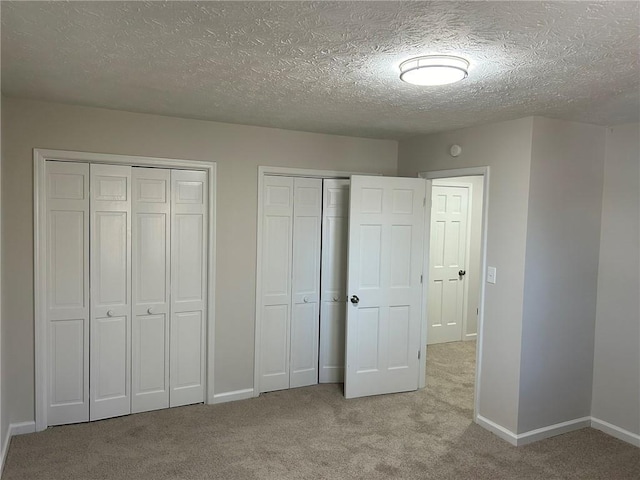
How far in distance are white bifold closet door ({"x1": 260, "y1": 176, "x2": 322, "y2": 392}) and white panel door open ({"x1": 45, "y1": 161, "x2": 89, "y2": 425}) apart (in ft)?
4.57

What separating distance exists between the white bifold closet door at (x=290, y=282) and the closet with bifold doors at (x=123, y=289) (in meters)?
0.57

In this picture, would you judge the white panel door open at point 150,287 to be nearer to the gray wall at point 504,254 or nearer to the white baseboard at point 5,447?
the white baseboard at point 5,447

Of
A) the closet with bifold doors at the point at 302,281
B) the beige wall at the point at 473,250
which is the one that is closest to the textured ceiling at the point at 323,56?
the closet with bifold doors at the point at 302,281

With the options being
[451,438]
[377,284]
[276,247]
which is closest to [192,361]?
[276,247]

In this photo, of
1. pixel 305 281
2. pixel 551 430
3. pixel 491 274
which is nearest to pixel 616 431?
pixel 551 430

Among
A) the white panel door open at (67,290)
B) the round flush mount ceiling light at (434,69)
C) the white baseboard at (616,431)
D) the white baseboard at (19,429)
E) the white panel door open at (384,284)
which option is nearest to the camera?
the round flush mount ceiling light at (434,69)

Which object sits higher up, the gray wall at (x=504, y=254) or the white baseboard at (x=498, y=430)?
the gray wall at (x=504, y=254)

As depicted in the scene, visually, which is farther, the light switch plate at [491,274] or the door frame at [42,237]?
the light switch plate at [491,274]

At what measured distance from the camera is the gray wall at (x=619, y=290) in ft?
11.3

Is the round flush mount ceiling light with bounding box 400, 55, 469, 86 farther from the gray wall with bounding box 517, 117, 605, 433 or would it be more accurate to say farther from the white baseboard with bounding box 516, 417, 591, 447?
the white baseboard with bounding box 516, 417, 591, 447

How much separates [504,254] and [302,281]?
176 centimetres

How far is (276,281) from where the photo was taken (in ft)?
13.7

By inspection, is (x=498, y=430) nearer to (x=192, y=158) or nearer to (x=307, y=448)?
(x=307, y=448)

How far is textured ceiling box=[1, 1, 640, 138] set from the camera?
169 centimetres
